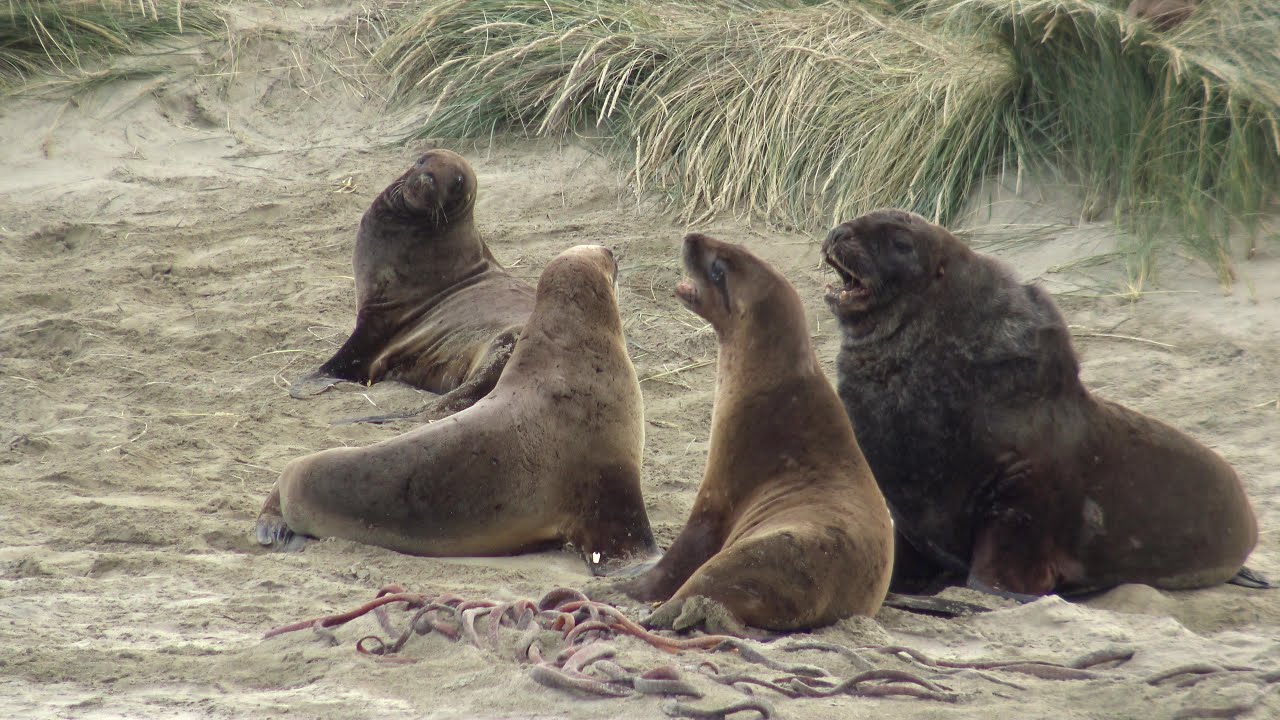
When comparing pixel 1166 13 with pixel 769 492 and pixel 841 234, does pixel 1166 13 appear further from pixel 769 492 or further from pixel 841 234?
pixel 769 492

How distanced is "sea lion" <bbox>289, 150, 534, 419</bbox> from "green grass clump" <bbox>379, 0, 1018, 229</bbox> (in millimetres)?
1423

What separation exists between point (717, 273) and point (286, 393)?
2426 mm

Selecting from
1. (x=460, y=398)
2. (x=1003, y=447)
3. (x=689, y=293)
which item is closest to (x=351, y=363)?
(x=460, y=398)

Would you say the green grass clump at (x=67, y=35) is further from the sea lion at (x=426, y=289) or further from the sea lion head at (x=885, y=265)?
the sea lion head at (x=885, y=265)

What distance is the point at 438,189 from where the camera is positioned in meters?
6.47

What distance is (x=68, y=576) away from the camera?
3.59 metres

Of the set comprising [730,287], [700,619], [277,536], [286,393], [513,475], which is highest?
[730,287]

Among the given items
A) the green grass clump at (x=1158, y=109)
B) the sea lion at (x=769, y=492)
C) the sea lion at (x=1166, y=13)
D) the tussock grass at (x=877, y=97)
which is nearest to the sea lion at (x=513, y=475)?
the sea lion at (x=769, y=492)

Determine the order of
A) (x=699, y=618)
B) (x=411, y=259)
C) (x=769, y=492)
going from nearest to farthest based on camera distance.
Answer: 1. (x=699, y=618)
2. (x=769, y=492)
3. (x=411, y=259)

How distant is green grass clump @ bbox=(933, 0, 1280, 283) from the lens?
594 cm

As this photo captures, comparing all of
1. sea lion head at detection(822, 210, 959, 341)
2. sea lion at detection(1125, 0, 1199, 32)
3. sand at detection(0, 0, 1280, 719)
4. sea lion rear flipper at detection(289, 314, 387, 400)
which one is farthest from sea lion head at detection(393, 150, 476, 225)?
sea lion at detection(1125, 0, 1199, 32)

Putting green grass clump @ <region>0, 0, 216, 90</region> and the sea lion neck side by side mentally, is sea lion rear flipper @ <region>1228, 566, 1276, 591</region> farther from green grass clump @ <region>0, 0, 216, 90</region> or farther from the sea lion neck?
green grass clump @ <region>0, 0, 216, 90</region>

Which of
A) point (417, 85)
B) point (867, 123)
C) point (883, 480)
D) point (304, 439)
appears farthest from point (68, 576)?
point (417, 85)

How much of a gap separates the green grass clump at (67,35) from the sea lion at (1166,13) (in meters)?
5.92
